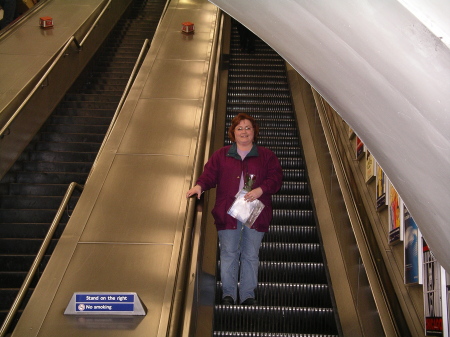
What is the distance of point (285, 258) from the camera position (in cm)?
613

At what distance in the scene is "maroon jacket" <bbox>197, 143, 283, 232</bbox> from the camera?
4695mm

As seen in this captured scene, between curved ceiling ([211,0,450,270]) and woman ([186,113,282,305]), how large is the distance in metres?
2.92

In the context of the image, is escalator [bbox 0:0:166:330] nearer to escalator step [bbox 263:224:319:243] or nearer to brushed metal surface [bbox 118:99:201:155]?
brushed metal surface [bbox 118:99:201:155]

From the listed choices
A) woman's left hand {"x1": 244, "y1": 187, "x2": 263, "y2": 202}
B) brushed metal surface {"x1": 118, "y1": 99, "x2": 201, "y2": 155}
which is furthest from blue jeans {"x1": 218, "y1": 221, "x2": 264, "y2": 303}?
brushed metal surface {"x1": 118, "y1": 99, "x2": 201, "y2": 155}

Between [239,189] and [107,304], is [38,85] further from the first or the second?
[107,304]

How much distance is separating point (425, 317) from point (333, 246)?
5.74 feet

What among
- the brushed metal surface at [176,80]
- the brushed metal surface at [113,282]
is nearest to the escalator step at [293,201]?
the brushed metal surface at [176,80]

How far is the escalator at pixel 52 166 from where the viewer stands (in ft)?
19.6

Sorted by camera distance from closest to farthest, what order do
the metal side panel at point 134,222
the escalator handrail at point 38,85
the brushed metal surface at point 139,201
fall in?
the metal side panel at point 134,222 < the brushed metal surface at point 139,201 < the escalator handrail at point 38,85

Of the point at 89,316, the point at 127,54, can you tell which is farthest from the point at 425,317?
the point at 127,54

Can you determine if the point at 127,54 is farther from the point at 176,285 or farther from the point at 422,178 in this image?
the point at 422,178

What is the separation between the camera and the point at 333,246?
5691 mm

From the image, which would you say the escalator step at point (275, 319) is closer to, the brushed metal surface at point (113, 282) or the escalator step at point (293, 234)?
the brushed metal surface at point (113, 282)

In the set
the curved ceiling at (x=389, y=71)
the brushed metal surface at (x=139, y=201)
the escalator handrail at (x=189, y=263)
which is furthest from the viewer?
the brushed metal surface at (x=139, y=201)
